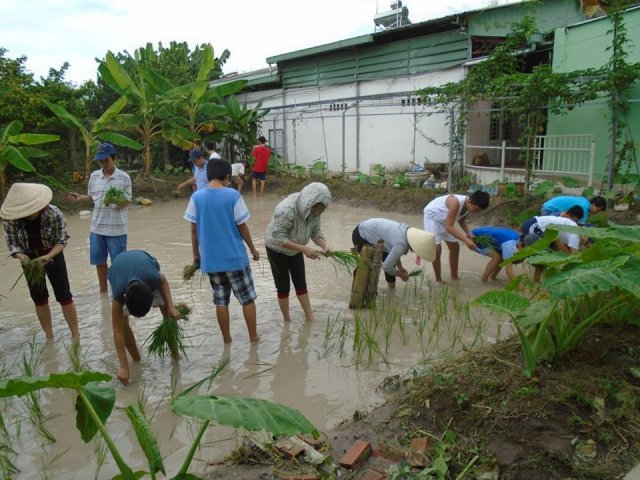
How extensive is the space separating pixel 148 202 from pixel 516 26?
10.3m

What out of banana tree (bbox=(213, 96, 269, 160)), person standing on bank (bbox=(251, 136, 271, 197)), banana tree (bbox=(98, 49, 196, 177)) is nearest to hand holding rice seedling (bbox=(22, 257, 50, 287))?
banana tree (bbox=(98, 49, 196, 177))

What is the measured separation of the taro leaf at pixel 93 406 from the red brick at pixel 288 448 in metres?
1.03

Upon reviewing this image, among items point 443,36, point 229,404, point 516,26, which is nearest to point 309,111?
point 443,36

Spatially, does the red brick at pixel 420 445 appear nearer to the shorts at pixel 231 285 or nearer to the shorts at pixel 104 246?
the shorts at pixel 231 285

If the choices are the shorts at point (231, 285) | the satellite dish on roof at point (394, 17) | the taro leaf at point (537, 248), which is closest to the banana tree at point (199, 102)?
the satellite dish on roof at point (394, 17)

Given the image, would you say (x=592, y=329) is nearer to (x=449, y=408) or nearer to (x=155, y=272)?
(x=449, y=408)

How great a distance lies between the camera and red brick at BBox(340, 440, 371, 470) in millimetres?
2760

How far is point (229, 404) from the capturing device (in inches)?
81.8

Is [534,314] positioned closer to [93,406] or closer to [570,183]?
[93,406]

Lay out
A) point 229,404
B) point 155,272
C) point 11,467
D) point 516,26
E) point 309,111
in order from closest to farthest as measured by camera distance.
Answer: point 229,404 < point 11,467 < point 155,272 < point 516,26 < point 309,111

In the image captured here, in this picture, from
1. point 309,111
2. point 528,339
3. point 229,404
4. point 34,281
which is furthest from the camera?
point 309,111

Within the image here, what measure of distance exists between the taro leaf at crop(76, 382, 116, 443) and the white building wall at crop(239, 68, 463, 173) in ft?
39.1

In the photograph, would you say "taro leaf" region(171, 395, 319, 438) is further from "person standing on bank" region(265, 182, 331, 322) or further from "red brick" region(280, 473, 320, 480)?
"person standing on bank" region(265, 182, 331, 322)

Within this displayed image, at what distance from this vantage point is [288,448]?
9.65 ft
